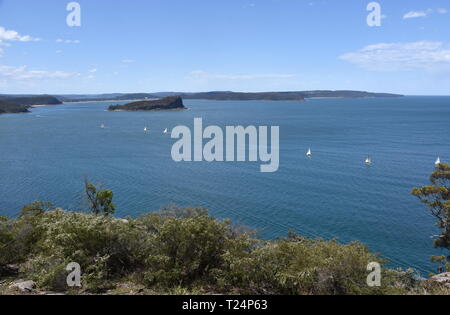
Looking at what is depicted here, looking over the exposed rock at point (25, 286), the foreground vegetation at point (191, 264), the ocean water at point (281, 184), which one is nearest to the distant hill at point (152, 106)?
the ocean water at point (281, 184)

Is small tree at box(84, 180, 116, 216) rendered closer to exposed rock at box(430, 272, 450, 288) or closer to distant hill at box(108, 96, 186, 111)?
exposed rock at box(430, 272, 450, 288)

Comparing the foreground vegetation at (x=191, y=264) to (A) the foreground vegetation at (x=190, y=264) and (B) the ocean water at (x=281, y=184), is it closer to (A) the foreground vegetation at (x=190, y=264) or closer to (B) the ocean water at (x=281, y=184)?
(A) the foreground vegetation at (x=190, y=264)

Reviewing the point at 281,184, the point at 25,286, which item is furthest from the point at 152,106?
the point at 25,286

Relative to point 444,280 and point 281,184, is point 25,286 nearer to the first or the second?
point 444,280

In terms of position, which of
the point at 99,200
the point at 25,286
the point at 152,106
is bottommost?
the point at 99,200

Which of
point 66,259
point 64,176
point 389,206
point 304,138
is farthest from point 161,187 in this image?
point 304,138

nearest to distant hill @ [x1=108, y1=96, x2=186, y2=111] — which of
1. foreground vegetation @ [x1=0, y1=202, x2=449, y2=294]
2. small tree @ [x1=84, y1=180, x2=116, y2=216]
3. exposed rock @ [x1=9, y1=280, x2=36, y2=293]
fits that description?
small tree @ [x1=84, y1=180, x2=116, y2=216]

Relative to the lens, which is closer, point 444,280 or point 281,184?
point 444,280

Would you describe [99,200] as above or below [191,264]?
below
